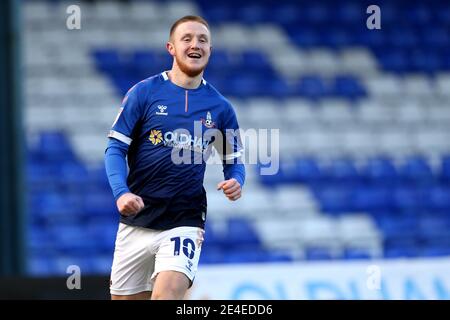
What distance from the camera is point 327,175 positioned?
29.6 feet

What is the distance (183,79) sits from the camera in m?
3.81

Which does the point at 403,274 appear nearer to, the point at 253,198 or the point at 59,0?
the point at 253,198

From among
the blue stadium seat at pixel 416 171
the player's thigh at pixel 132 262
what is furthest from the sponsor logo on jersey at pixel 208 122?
the blue stadium seat at pixel 416 171

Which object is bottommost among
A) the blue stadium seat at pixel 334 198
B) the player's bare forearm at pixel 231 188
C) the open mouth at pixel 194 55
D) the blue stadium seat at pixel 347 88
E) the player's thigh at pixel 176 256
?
the blue stadium seat at pixel 334 198

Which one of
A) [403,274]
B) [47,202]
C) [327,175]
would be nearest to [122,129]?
[403,274]

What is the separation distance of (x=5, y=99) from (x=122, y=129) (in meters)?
2.87

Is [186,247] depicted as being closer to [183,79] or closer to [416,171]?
[183,79]

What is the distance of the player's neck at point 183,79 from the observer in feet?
12.5

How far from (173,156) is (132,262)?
0.57 meters

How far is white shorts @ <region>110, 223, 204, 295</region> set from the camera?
4.01 m

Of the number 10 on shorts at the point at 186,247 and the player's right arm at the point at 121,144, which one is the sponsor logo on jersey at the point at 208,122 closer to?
the player's right arm at the point at 121,144

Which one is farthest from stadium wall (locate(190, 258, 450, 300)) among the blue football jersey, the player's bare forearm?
the player's bare forearm

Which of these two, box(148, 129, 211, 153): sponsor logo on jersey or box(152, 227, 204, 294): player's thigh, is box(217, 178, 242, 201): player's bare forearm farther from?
box(152, 227, 204, 294): player's thigh

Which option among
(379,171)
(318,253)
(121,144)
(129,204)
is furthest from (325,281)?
(129,204)
